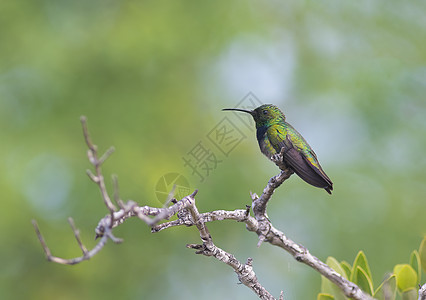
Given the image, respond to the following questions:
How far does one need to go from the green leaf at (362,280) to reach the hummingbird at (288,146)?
17.7 inches

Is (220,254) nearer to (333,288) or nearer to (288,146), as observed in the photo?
(333,288)

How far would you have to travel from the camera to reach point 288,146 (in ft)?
10.3

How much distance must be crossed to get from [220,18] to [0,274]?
206 inches

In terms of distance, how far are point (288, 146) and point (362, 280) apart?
0.87 metres

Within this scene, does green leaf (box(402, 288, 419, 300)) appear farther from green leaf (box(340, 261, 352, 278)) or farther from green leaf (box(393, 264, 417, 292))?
green leaf (box(340, 261, 352, 278))

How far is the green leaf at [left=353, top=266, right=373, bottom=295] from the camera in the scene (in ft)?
9.14

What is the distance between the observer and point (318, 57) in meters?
9.47

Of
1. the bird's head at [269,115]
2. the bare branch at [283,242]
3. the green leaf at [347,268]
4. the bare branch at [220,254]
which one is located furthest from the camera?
the bird's head at [269,115]

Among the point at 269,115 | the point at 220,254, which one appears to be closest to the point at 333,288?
the point at 220,254

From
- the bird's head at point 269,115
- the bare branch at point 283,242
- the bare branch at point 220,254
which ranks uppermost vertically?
the bird's head at point 269,115

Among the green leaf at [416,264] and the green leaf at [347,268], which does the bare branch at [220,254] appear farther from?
the green leaf at [416,264]

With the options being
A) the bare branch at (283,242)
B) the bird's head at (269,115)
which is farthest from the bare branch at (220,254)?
the bird's head at (269,115)

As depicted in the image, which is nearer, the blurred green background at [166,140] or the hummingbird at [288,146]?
the hummingbird at [288,146]

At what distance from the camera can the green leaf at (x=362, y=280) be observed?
2.79 metres
